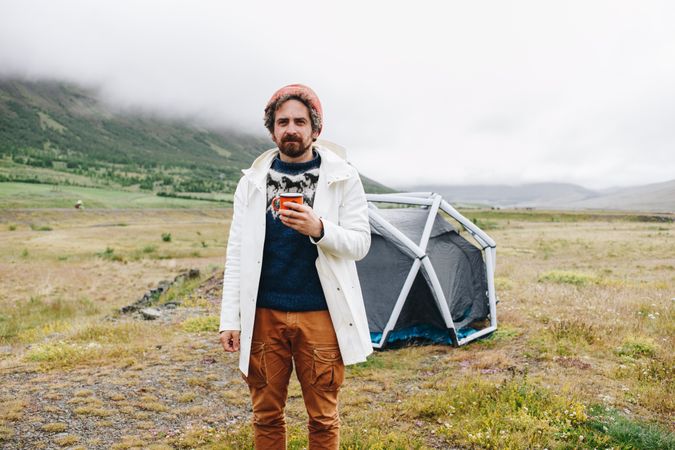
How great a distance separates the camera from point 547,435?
5035 mm

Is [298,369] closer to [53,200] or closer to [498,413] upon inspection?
[498,413]

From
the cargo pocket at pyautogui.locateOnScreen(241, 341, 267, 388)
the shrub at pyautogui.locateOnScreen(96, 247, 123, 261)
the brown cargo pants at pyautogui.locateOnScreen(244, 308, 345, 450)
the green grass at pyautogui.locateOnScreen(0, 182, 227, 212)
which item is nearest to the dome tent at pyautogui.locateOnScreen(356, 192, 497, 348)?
the brown cargo pants at pyautogui.locateOnScreen(244, 308, 345, 450)

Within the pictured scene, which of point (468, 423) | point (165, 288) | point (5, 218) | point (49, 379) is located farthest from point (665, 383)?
point (5, 218)

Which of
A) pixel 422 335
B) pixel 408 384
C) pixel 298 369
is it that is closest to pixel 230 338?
pixel 298 369

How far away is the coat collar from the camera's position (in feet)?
11.4

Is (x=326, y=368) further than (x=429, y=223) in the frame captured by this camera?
No

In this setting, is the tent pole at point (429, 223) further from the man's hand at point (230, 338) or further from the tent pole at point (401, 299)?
the man's hand at point (230, 338)

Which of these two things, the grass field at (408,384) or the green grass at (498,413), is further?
the grass field at (408,384)

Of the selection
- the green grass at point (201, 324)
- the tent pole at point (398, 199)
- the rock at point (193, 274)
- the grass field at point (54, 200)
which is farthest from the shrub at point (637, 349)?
the grass field at point (54, 200)

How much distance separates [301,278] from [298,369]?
30.2 inches

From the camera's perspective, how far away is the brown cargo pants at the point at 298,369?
3.45 meters

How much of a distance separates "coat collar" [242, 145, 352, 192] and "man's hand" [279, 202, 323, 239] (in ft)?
1.55

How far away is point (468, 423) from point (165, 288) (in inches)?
606

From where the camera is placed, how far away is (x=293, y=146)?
11.1ft
